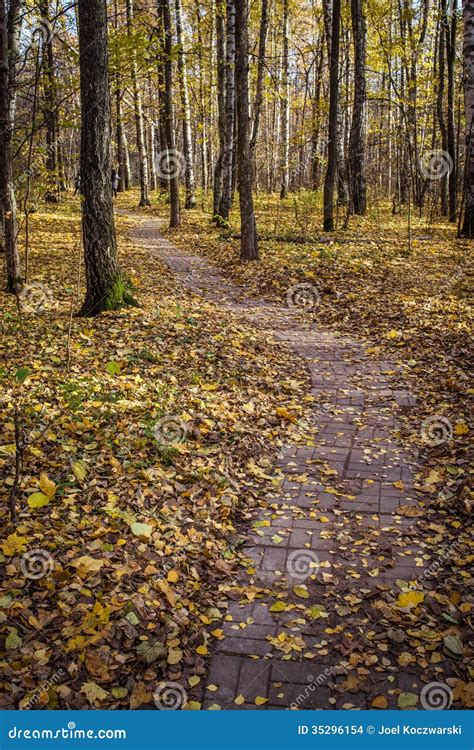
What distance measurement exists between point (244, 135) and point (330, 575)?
1080cm

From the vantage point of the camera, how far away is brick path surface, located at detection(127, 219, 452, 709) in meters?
3.42

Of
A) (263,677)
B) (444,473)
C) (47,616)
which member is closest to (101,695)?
(47,616)

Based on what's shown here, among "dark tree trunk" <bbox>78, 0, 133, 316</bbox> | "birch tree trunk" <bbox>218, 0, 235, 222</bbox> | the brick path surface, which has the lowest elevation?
the brick path surface

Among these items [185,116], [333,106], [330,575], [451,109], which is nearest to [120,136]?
[185,116]

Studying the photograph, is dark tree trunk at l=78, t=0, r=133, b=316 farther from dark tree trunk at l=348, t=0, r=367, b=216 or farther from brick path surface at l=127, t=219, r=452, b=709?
dark tree trunk at l=348, t=0, r=367, b=216

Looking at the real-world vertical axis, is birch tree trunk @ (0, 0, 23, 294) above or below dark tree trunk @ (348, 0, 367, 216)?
below

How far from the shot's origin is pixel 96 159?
26.2ft

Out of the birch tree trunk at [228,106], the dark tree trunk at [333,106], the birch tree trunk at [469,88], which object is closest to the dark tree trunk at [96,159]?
the dark tree trunk at [333,106]

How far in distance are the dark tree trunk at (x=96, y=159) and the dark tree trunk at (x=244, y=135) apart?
4.91m

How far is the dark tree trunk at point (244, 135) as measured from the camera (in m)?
12.1

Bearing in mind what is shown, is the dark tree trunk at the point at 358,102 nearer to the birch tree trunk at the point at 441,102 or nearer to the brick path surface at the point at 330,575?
the birch tree trunk at the point at 441,102

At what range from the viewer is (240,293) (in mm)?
11953

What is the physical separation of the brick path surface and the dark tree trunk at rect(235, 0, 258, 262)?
6866 millimetres

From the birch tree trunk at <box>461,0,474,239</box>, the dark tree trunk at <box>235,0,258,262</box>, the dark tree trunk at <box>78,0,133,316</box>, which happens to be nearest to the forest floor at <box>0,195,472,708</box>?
the dark tree trunk at <box>78,0,133,316</box>
